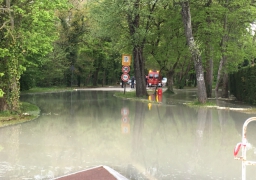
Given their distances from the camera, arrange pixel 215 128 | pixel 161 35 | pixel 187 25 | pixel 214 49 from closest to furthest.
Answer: pixel 215 128 < pixel 187 25 < pixel 214 49 < pixel 161 35

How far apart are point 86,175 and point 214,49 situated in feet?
62.1

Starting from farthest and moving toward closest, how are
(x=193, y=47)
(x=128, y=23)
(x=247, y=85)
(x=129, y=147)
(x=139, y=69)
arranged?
(x=139, y=69) → (x=128, y=23) → (x=247, y=85) → (x=193, y=47) → (x=129, y=147)

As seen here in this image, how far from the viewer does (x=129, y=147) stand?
8562 mm

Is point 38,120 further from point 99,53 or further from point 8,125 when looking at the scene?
point 99,53

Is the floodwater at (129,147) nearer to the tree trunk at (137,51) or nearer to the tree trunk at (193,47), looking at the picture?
the tree trunk at (193,47)

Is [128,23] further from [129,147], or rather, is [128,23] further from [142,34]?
[129,147]

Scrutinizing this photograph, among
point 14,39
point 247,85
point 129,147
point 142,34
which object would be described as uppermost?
point 142,34

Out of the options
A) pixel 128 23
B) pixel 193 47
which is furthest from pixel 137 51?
pixel 193 47

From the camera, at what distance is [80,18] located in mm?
43281

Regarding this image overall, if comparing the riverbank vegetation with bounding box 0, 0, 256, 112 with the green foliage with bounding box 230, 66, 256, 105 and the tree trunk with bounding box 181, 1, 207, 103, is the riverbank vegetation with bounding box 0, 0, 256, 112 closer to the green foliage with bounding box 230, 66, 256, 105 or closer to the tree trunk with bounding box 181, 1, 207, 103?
the tree trunk with bounding box 181, 1, 207, 103

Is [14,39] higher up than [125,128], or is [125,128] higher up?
[14,39]

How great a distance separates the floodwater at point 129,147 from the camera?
6453 millimetres

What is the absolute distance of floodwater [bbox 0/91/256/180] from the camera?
21.2 ft

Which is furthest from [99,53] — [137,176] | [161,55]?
[137,176]
